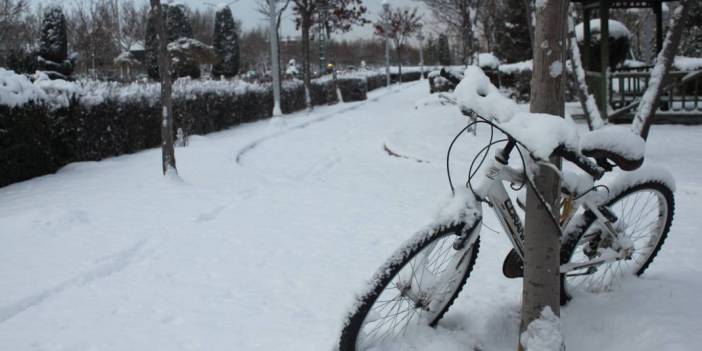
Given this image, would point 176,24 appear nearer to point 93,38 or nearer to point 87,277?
point 93,38

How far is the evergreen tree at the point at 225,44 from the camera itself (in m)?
33.4

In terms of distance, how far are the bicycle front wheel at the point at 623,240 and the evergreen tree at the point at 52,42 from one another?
15154 mm

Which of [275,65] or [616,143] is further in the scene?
[275,65]

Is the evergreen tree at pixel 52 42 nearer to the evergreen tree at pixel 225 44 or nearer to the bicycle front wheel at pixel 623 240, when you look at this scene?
the bicycle front wheel at pixel 623 240

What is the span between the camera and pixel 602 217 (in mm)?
3135

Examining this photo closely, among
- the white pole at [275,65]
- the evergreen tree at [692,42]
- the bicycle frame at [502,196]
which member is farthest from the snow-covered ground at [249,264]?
the evergreen tree at [692,42]

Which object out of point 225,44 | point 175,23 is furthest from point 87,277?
point 225,44

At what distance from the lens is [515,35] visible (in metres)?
23.1

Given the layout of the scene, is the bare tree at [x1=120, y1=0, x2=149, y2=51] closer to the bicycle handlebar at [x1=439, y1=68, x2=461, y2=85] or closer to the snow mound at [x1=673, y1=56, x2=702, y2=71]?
the snow mound at [x1=673, y1=56, x2=702, y2=71]

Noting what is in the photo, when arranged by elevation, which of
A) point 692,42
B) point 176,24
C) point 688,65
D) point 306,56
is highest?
point 176,24

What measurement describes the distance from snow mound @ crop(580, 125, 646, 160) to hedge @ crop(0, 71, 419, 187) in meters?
7.30

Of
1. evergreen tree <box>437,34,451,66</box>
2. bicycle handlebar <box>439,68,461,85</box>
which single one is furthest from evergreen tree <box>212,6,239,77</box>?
evergreen tree <box>437,34,451,66</box>

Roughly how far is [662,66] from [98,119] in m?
8.76

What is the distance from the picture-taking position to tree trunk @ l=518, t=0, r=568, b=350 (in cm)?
253
